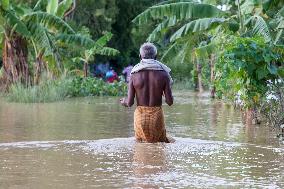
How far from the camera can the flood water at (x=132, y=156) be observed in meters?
7.54

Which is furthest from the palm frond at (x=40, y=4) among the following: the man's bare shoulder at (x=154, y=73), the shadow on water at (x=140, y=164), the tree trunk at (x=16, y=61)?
the man's bare shoulder at (x=154, y=73)

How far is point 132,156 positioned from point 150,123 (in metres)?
1.06

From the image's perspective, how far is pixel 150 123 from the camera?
33.7ft

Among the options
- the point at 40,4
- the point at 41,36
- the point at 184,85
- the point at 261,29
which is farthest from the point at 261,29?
the point at 184,85

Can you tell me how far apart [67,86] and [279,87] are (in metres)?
15.0

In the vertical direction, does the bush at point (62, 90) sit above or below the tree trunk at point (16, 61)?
below

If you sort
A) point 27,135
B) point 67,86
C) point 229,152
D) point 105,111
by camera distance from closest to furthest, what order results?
point 229,152, point 27,135, point 105,111, point 67,86

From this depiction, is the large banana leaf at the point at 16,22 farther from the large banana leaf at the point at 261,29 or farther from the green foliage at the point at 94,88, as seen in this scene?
the large banana leaf at the point at 261,29

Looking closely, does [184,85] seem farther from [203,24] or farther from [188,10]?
[203,24]

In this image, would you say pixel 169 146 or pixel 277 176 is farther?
pixel 169 146

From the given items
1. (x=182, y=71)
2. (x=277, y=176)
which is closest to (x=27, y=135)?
(x=277, y=176)

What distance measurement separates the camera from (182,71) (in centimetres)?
4172

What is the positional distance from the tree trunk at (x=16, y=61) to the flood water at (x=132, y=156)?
11768mm

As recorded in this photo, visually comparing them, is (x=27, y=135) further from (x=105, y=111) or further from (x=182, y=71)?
(x=182, y=71)
